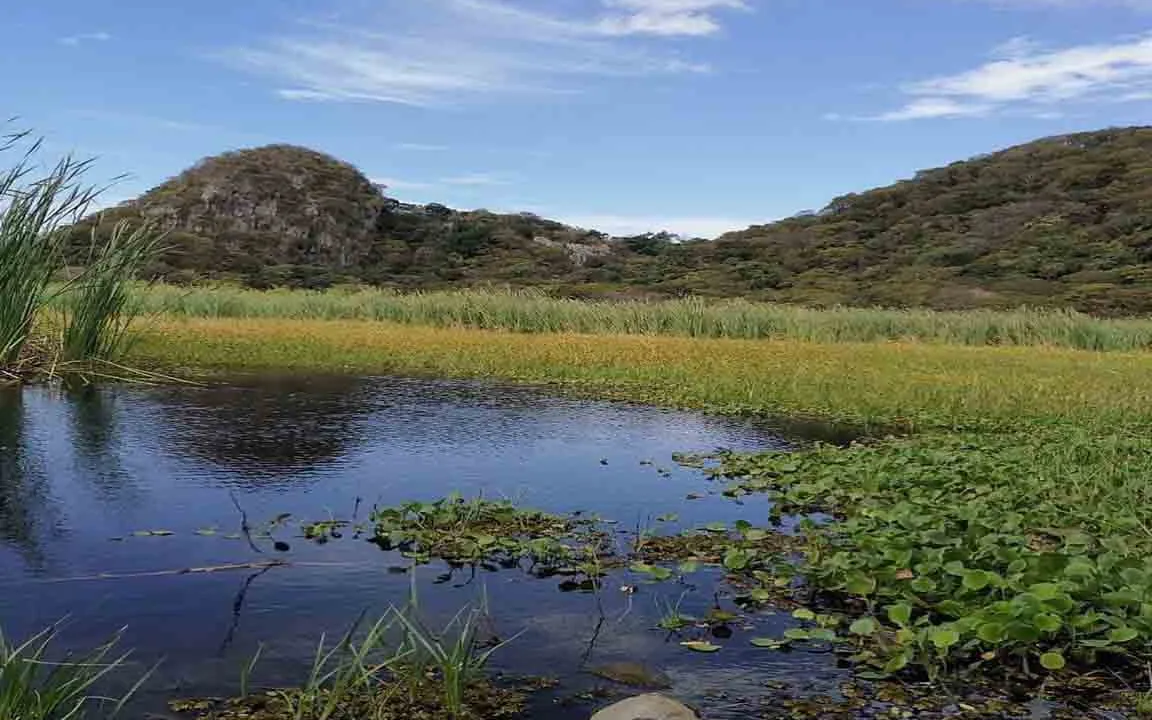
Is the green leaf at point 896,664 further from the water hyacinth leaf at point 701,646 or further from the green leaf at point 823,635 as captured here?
the water hyacinth leaf at point 701,646

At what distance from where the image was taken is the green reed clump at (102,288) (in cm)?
1033

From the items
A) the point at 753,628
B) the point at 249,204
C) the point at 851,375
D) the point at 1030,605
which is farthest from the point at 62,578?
the point at 249,204

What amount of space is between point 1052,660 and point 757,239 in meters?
41.3

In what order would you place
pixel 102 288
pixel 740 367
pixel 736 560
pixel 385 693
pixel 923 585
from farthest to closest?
1. pixel 740 367
2. pixel 102 288
3. pixel 736 560
4. pixel 923 585
5. pixel 385 693

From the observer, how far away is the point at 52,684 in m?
2.79

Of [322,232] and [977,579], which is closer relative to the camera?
[977,579]

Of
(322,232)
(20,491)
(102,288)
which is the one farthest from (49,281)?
(322,232)

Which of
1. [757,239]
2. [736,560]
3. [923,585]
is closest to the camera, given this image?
[923,585]

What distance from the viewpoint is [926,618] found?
353 cm

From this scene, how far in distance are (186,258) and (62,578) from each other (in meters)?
34.7

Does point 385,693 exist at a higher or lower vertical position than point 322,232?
lower

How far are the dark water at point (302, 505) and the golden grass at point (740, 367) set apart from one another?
56.2 inches

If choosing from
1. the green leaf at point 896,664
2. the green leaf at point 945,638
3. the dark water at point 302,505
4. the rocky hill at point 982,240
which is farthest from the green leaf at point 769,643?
the rocky hill at point 982,240

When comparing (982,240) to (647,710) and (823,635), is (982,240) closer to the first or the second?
(823,635)
